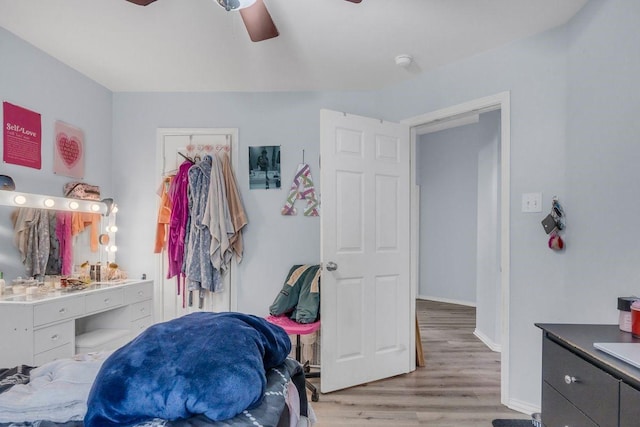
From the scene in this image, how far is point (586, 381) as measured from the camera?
1.19m

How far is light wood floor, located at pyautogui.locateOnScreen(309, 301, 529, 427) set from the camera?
220 centimetres

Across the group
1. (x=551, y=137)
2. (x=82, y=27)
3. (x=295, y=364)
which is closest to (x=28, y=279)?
(x=82, y=27)

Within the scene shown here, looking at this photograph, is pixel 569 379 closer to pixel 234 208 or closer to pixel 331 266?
pixel 331 266

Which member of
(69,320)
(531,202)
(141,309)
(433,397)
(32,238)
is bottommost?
(433,397)

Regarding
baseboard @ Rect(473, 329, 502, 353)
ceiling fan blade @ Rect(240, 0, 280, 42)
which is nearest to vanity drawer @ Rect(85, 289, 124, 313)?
ceiling fan blade @ Rect(240, 0, 280, 42)

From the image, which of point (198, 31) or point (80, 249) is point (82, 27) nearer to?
point (198, 31)

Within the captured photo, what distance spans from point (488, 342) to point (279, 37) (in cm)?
335

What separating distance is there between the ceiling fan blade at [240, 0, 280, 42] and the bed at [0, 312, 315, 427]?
4.82 feet

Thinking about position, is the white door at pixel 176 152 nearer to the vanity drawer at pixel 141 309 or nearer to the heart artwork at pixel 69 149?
the vanity drawer at pixel 141 309

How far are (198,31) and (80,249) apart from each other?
6.37 feet

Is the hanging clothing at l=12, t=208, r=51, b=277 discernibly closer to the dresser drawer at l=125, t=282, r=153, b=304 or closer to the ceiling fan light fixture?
the dresser drawer at l=125, t=282, r=153, b=304

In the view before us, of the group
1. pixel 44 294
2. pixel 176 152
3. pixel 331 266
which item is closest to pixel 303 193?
pixel 331 266

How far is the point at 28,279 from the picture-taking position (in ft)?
7.77

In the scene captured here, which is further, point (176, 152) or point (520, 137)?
point (176, 152)
